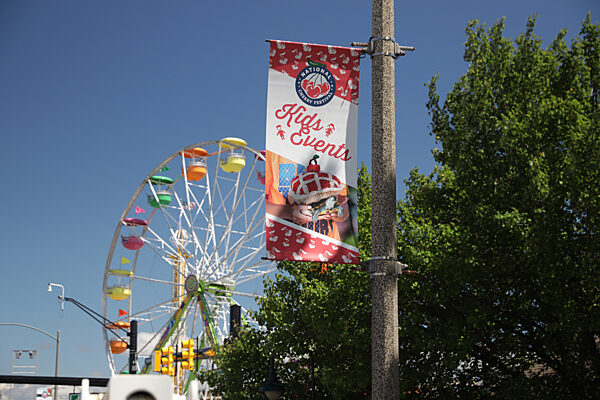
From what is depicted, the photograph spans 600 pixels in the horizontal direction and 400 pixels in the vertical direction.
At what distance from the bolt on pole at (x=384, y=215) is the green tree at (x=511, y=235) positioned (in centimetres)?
710

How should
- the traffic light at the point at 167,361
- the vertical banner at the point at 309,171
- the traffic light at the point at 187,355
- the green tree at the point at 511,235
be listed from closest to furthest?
the vertical banner at the point at 309,171 → the green tree at the point at 511,235 → the traffic light at the point at 167,361 → the traffic light at the point at 187,355

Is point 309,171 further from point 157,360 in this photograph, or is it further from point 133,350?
point 157,360

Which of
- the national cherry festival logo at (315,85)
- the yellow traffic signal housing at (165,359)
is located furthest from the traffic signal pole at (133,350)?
the national cherry festival logo at (315,85)

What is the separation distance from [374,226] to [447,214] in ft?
39.2

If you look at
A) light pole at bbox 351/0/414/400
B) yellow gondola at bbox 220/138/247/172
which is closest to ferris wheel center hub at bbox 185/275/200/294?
yellow gondola at bbox 220/138/247/172

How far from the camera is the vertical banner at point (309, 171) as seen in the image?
817 centimetres

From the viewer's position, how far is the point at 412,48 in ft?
26.1

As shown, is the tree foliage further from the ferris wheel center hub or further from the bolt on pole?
the ferris wheel center hub

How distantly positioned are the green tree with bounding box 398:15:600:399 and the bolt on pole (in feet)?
23.3

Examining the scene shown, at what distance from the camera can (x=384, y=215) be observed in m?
7.29

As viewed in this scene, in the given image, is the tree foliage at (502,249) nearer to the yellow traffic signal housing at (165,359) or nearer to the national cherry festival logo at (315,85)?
the national cherry festival logo at (315,85)

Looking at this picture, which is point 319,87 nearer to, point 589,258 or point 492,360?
point 589,258

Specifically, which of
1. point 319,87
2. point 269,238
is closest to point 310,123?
point 319,87

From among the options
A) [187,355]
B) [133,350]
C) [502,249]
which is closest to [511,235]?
[502,249]
